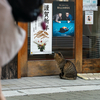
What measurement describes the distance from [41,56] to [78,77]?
3.82 ft

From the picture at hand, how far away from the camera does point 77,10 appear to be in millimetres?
7910

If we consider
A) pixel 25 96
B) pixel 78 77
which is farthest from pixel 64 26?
pixel 25 96

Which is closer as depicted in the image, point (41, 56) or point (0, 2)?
point (0, 2)

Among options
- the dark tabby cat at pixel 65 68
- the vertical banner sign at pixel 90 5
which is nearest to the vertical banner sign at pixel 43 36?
the dark tabby cat at pixel 65 68

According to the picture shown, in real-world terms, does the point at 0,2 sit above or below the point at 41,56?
above

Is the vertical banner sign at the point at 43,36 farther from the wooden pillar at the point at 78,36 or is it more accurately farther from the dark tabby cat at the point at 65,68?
the wooden pillar at the point at 78,36

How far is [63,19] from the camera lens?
25.7ft

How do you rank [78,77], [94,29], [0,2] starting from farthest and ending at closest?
[94,29]
[78,77]
[0,2]

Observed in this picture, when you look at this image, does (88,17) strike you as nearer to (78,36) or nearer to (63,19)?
(78,36)

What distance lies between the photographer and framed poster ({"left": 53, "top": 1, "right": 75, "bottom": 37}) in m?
7.76

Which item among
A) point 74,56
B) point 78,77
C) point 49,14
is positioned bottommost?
point 78,77

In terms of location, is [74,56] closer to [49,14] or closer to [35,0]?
[49,14]

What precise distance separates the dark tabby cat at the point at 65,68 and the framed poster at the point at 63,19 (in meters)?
0.82

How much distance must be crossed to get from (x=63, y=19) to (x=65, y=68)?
1478mm
